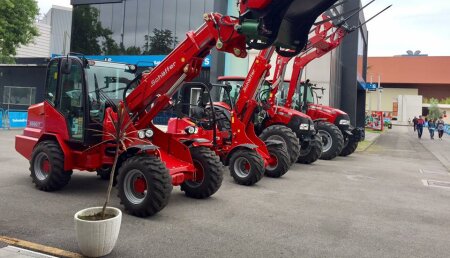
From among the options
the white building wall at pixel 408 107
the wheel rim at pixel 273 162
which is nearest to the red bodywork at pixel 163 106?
the wheel rim at pixel 273 162

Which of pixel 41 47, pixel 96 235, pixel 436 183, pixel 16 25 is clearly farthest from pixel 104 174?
pixel 41 47

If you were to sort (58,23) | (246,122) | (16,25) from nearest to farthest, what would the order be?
(246,122), (16,25), (58,23)

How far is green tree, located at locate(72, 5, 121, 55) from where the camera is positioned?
31391 mm

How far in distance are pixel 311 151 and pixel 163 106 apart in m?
7.27

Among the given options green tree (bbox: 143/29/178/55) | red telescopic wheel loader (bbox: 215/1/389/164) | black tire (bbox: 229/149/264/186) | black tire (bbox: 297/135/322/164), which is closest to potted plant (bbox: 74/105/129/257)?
black tire (bbox: 229/149/264/186)

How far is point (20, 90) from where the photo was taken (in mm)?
29125

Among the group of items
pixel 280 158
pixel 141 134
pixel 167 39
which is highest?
pixel 167 39

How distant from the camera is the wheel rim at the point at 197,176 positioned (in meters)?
7.51

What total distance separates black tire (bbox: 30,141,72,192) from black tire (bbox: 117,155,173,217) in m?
1.64

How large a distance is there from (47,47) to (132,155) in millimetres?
46845

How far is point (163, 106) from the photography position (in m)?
7.20

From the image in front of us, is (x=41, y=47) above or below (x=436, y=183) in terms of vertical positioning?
above

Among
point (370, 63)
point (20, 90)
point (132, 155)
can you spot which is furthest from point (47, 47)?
point (370, 63)

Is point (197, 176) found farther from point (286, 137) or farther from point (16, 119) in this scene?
point (16, 119)
